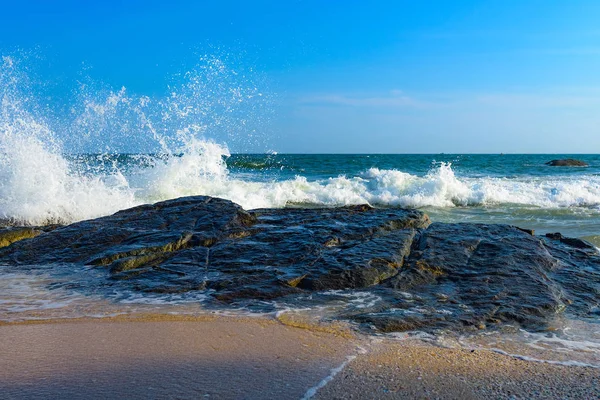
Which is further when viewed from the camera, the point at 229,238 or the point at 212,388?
the point at 229,238

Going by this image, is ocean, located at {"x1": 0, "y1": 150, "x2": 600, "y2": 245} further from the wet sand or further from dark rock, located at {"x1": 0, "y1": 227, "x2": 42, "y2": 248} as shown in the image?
the wet sand

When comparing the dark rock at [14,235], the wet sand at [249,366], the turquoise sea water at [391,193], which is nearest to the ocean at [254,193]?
the turquoise sea water at [391,193]

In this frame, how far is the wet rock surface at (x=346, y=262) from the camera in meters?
4.29

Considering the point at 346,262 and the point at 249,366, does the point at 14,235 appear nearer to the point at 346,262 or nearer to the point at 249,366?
the point at 346,262

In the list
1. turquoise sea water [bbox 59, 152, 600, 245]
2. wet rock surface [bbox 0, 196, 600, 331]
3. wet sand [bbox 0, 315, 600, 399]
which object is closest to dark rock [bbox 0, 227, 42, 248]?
wet rock surface [bbox 0, 196, 600, 331]

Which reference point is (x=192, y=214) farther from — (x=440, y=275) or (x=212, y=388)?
(x=212, y=388)

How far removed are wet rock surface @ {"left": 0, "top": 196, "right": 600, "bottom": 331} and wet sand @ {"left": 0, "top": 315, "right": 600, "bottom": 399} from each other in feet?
2.07

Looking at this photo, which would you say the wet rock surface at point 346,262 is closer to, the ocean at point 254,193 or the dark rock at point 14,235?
the dark rock at point 14,235

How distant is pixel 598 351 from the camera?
3402mm

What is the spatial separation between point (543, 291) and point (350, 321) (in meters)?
1.93

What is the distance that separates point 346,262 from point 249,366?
232 centimetres

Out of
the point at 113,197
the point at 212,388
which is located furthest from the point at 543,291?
the point at 113,197

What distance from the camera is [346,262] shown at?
516 centimetres

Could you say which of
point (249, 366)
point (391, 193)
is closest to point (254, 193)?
point (391, 193)
